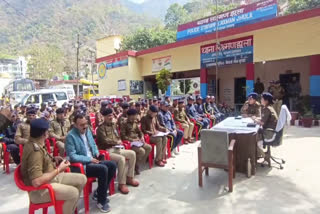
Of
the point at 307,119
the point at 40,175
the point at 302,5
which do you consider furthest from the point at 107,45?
the point at 40,175

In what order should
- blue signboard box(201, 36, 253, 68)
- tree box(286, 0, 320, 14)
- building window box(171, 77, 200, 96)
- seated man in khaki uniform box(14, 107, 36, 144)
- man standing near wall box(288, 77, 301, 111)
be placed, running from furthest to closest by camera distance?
1. tree box(286, 0, 320, 14)
2. building window box(171, 77, 200, 96)
3. blue signboard box(201, 36, 253, 68)
4. man standing near wall box(288, 77, 301, 111)
5. seated man in khaki uniform box(14, 107, 36, 144)

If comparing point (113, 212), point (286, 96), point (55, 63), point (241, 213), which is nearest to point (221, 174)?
point (241, 213)

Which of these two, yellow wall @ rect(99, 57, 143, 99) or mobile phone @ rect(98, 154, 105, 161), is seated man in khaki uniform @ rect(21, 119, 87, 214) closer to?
mobile phone @ rect(98, 154, 105, 161)

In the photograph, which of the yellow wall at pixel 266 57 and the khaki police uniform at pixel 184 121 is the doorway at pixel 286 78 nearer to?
the yellow wall at pixel 266 57

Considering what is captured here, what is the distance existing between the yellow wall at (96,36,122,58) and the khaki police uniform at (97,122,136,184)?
→ 1077 inches

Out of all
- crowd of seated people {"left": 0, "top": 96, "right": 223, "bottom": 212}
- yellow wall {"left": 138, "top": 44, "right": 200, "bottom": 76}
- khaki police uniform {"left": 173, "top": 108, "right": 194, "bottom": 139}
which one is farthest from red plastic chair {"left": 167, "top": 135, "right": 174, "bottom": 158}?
yellow wall {"left": 138, "top": 44, "right": 200, "bottom": 76}

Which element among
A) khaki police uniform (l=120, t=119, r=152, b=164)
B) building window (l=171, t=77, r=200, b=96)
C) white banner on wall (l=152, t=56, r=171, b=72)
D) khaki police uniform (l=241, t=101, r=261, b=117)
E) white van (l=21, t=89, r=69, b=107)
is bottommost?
khaki police uniform (l=120, t=119, r=152, b=164)

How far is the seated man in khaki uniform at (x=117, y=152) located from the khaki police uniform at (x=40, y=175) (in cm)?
92

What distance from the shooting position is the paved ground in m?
3.05

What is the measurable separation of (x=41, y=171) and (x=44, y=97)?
460 inches

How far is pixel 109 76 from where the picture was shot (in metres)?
17.6

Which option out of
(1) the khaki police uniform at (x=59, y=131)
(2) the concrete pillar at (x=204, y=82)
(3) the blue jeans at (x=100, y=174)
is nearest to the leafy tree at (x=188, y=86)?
(2) the concrete pillar at (x=204, y=82)

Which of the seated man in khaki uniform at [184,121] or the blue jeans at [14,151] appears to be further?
the seated man in khaki uniform at [184,121]

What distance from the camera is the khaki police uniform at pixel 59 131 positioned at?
4.63m
